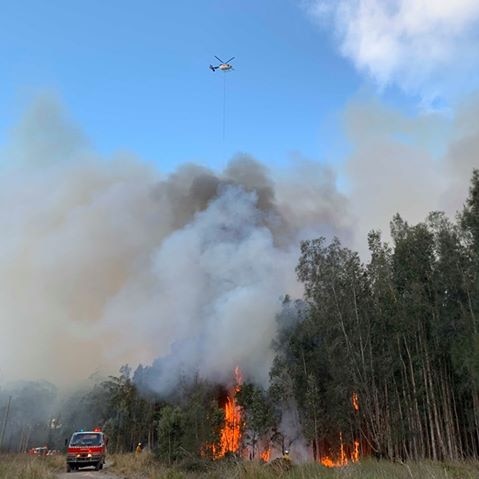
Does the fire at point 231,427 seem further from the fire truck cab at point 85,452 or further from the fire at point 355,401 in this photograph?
the fire truck cab at point 85,452

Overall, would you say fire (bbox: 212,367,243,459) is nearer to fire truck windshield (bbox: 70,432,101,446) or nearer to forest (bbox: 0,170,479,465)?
forest (bbox: 0,170,479,465)

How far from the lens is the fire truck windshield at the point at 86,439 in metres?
28.8

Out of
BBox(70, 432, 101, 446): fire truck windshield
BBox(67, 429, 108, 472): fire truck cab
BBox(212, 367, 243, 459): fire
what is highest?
BBox(212, 367, 243, 459): fire

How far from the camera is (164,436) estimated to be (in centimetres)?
4300

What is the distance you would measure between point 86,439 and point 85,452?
112 cm

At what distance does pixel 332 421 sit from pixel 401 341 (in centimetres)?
1075

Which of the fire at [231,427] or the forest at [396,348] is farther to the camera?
the fire at [231,427]

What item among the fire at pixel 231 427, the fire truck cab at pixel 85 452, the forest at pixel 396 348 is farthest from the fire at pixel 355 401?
the fire at pixel 231 427

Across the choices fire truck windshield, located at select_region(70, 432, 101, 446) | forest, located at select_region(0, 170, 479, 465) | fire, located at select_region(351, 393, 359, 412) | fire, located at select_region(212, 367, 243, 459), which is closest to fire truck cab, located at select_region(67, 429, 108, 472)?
fire truck windshield, located at select_region(70, 432, 101, 446)

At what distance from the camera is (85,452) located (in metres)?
28.2

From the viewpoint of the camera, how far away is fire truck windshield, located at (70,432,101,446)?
2875cm

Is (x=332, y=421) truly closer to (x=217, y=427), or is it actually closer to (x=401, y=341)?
(x=401, y=341)

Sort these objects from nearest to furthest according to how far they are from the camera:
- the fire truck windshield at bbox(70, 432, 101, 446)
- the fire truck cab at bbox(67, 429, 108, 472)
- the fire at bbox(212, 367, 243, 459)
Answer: the fire truck cab at bbox(67, 429, 108, 472) < the fire truck windshield at bbox(70, 432, 101, 446) < the fire at bbox(212, 367, 243, 459)

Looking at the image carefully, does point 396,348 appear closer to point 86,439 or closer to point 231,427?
point 86,439
